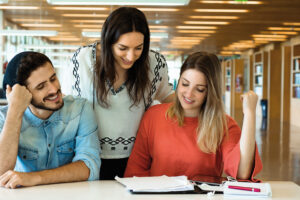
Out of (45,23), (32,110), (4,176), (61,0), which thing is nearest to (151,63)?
(32,110)

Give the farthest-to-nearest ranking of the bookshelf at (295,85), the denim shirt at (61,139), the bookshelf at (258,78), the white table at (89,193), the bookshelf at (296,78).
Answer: the bookshelf at (258,78) → the bookshelf at (296,78) → the bookshelf at (295,85) → the denim shirt at (61,139) → the white table at (89,193)

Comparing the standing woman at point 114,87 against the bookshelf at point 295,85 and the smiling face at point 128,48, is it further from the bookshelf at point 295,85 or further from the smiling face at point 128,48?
the bookshelf at point 295,85

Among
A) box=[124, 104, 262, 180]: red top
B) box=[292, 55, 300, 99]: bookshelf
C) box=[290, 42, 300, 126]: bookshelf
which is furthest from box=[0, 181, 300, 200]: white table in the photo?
box=[292, 55, 300, 99]: bookshelf

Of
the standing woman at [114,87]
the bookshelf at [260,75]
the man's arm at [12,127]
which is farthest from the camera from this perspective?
the bookshelf at [260,75]

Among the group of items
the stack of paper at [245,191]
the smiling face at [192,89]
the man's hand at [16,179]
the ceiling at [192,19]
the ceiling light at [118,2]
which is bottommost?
the stack of paper at [245,191]

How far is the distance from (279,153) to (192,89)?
16.7 ft

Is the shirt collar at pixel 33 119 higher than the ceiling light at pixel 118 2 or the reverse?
the reverse

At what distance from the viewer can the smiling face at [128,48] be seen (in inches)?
73.7

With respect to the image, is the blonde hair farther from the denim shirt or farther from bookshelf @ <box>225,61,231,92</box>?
bookshelf @ <box>225,61,231,92</box>

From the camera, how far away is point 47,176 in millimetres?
1628

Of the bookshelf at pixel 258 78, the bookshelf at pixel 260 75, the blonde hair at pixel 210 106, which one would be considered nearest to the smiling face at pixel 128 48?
the blonde hair at pixel 210 106

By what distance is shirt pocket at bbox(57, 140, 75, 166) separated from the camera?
6.10 ft

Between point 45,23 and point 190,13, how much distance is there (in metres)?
4.96

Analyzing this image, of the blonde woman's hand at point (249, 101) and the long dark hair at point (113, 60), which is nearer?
the blonde woman's hand at point (249, 101)
